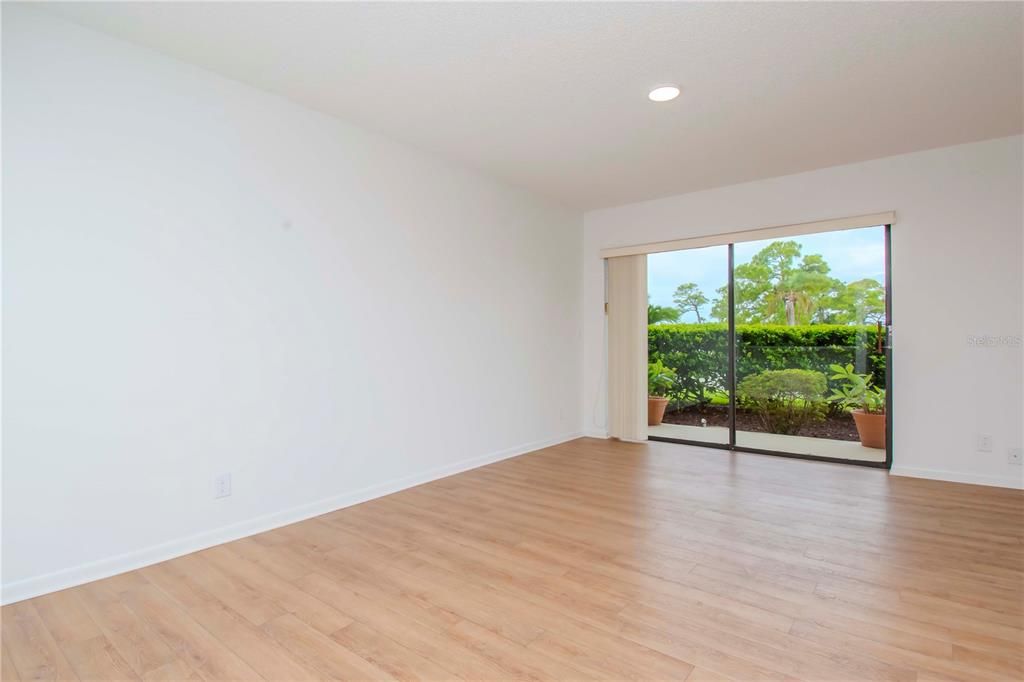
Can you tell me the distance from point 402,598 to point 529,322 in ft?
10.9

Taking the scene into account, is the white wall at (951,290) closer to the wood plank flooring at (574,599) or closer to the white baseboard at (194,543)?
the wood plank flooring at (574,599)

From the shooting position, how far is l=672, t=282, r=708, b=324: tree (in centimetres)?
540

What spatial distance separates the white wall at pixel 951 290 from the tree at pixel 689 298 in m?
1.16

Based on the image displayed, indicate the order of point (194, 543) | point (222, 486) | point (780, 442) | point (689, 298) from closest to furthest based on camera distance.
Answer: point (194, 543), point (222, 486), point (780, 442), point (689, 298)

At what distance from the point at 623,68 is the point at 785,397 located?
347cm

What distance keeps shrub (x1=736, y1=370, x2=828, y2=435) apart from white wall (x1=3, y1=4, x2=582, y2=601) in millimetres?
2764

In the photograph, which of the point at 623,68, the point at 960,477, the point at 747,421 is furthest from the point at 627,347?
the point at 623,68

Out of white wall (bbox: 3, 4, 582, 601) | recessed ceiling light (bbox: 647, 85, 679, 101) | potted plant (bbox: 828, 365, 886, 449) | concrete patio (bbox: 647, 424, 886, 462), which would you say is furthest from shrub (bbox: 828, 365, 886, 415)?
white wall (bbox: 3, 4, 582, 601)

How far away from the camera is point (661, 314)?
18.6 feet

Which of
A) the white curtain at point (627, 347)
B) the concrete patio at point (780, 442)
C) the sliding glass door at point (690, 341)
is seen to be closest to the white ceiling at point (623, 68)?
the sliding glass door at point (690, 341)

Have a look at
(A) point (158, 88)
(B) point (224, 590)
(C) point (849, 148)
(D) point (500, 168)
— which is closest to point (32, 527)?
(B) point (224, 590)

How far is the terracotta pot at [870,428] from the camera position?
4.48m

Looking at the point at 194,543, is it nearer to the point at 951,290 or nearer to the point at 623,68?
the point at 623,68

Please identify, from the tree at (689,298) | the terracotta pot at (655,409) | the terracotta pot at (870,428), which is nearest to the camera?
the terracotta pot at (870,428)
